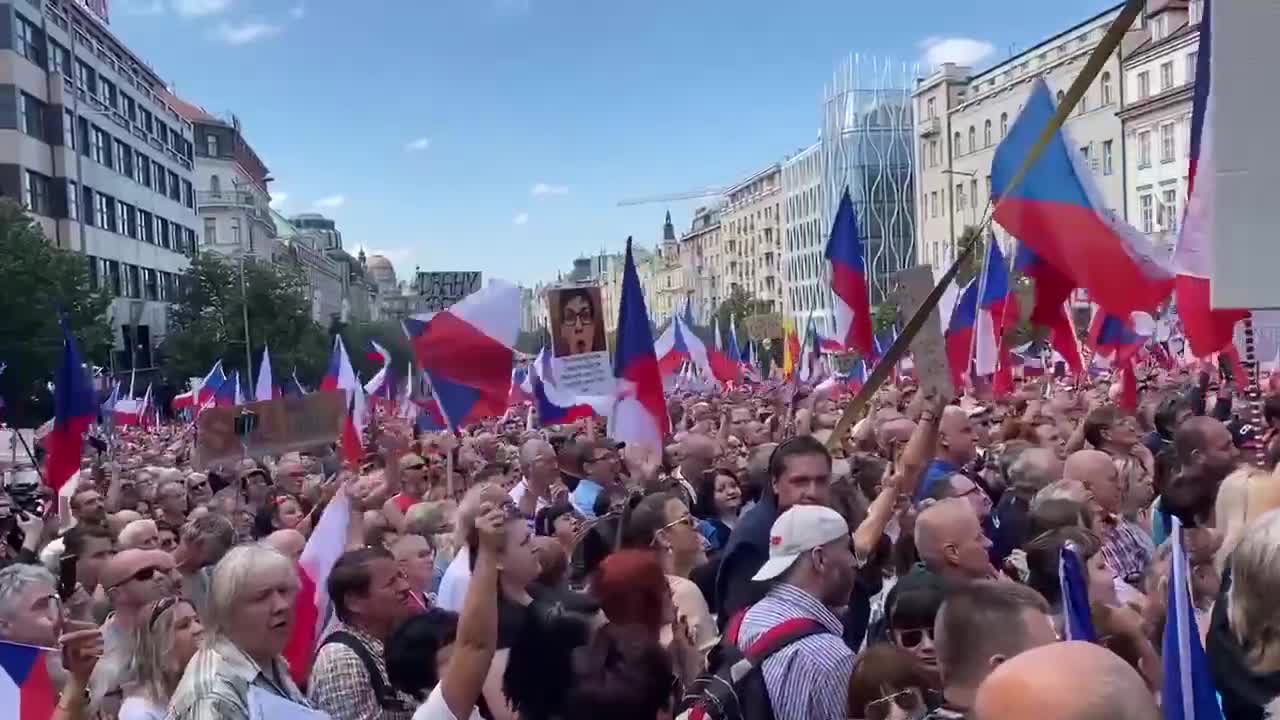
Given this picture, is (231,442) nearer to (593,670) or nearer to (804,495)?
(804,495)

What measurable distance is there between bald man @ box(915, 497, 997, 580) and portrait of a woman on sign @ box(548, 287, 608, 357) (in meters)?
6.32

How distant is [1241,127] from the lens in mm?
2916

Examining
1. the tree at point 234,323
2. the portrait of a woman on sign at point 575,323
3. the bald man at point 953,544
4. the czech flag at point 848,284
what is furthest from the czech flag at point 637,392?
the tree at point 234,323

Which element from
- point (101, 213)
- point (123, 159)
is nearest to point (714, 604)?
point (101, 213)

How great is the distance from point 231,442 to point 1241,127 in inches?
323

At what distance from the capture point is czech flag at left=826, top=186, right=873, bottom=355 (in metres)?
11.1

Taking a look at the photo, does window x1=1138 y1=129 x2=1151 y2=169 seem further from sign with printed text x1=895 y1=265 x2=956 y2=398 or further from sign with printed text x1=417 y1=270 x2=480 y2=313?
sign with printed text x1=895 y1=265 x2=956 y2=398

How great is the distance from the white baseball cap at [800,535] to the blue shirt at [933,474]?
85.9 inches

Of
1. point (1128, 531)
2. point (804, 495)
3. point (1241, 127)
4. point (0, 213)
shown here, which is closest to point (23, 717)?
point (804, 495)

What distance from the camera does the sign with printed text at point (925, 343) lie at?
7.02 meters

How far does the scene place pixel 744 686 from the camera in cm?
372

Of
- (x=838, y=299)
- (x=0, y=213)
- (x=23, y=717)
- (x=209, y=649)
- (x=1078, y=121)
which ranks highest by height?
(x=1078, y=121)

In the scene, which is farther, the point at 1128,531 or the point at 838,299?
the point at 838,299

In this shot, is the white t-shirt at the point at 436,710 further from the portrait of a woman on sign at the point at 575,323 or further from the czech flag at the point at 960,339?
the czech flag at the point at 960,339
